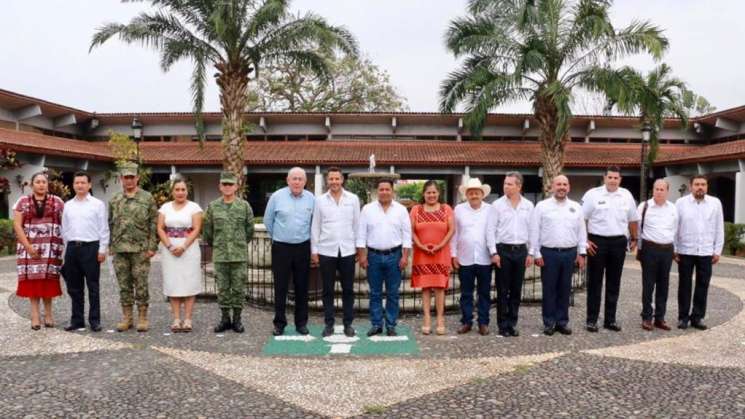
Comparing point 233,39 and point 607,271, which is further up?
point 233,39

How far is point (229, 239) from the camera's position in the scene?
19.0 ft

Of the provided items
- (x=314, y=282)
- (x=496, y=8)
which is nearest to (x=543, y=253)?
(x=314, y=282)

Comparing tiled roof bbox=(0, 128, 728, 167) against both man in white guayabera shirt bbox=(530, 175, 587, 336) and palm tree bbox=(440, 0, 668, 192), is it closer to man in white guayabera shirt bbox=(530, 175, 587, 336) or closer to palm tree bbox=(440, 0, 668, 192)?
A: palm tree bbox=(440, 0, 668, 192)

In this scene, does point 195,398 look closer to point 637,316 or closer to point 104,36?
point 637,316

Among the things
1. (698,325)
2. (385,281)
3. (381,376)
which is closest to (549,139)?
(698,325)

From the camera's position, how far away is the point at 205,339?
5672mm

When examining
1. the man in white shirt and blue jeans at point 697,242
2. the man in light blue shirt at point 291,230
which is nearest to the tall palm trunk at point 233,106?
the man in light blue shirt at point 291,230

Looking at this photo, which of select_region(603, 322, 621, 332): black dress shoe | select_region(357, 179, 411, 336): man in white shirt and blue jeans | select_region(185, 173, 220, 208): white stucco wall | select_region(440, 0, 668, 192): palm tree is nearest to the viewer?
select_region(357, 179, 411, 336): man in white shirt and blue jeans

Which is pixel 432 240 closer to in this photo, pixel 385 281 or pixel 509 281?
pixel 385 281

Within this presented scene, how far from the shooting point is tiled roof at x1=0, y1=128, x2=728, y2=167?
19719 millimetres

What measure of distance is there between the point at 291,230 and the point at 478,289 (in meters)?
2.16

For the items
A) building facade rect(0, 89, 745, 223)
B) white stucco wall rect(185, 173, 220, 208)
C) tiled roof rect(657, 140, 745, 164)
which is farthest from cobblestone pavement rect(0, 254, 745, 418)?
white stucco wall rect(185, 173, 220, 208)

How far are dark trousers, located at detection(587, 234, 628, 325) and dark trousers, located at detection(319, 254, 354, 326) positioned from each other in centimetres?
274

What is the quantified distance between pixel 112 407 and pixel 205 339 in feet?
6.19
